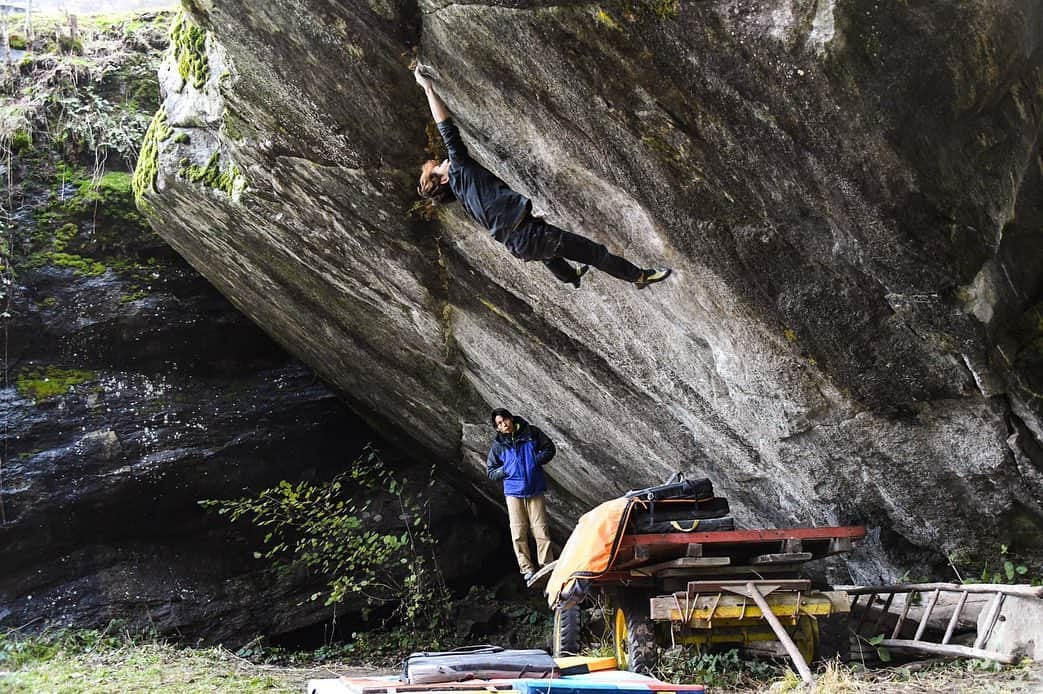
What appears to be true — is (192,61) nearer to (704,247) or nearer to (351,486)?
(704,247)

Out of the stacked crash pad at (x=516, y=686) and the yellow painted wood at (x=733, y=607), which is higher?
the yellow painted wood at (x=733, y=607)

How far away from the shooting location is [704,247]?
568cm

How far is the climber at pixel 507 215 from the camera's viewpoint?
→ 18.2ft

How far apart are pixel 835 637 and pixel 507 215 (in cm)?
443

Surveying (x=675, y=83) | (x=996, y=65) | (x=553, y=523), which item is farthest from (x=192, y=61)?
(x=553, y=523)

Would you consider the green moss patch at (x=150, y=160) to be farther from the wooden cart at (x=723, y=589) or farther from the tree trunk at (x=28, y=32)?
the wooden cart at (x=723, y=589)

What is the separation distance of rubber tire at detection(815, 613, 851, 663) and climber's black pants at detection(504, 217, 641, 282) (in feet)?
11.4

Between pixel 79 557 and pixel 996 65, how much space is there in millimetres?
11394

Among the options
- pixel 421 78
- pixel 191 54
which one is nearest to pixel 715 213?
pixel 421 78

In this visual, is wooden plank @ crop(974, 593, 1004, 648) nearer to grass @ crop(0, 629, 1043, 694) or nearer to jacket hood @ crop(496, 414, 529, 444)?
grass @ crop(0, 629, 1043, 694)

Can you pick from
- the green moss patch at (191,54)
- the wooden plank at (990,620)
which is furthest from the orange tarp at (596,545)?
the green moss patch at (191,54)

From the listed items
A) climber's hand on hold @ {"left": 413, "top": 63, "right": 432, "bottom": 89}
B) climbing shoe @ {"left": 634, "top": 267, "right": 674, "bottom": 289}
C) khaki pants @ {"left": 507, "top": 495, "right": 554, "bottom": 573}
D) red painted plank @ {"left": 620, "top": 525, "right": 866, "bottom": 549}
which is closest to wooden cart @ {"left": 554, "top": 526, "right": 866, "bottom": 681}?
red painted plank @ {"left": 620, "top": 525, "right": 866, "bottom": 549}

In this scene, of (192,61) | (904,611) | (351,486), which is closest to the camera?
(904,611)

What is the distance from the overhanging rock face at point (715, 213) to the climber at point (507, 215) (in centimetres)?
31
